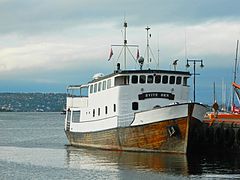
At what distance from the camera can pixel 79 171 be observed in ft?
113

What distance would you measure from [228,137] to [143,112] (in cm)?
690

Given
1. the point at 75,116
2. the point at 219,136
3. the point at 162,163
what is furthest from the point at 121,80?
the point at 75,116

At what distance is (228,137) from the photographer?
4281cm

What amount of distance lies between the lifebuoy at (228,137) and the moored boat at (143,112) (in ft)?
6.59

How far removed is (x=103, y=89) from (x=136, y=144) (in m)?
6.11

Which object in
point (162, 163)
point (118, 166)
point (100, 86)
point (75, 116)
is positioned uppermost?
point (100, 86)

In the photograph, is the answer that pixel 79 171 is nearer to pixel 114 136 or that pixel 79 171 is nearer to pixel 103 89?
pixel 114 136

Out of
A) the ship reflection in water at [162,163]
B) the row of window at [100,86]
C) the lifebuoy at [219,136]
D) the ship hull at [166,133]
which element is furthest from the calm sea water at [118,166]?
the row of window at [100,86]

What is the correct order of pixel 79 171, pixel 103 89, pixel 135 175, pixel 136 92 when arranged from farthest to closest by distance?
1. pixel 103 89
2. pixel 136 92
3. pixel 79 171
4. pixel 135 175

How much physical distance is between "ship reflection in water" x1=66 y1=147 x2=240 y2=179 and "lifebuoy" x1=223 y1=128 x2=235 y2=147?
3.88 ft

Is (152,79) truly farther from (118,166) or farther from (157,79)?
(118,166)

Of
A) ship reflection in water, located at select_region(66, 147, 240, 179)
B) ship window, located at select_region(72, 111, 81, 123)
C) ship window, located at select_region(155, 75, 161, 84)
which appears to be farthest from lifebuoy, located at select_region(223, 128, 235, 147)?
ship window, located at select_region(72, 111, 81, 123)

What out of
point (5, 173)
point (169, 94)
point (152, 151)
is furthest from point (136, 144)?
point (5, 173)

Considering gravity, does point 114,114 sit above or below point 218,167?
above
